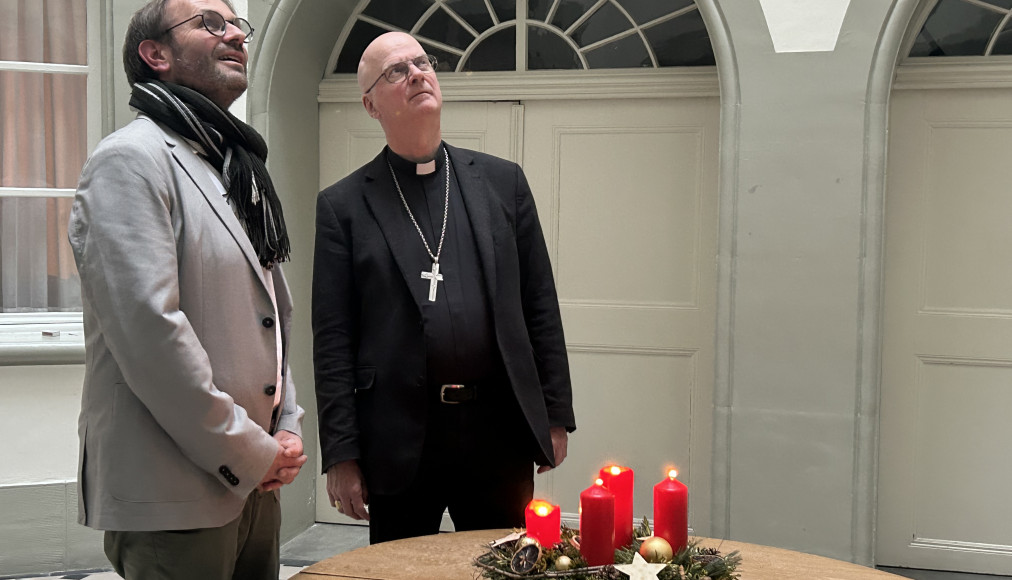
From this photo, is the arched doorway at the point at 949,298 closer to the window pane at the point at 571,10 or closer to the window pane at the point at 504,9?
the window pane at the point at 571,10

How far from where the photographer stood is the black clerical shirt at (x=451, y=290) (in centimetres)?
224

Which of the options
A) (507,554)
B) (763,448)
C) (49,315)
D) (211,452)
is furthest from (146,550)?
(49,315)

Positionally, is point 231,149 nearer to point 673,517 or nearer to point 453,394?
point 453,394

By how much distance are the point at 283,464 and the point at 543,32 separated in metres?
2.92

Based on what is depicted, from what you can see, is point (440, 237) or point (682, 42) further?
point (682, 42)

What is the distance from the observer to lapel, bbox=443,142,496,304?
2320 millimetres

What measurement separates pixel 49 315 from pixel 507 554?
311 centimetres

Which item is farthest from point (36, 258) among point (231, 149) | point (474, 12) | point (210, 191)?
point (210, 191)

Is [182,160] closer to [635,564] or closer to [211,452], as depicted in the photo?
[211,452]

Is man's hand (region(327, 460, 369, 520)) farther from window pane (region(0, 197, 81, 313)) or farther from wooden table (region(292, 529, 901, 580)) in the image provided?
window pane (region(0, 197, 81, 313))

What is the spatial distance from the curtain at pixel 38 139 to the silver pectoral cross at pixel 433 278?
7.88 feet

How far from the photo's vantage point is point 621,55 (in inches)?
163

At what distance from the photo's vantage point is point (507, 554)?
63.4 inches

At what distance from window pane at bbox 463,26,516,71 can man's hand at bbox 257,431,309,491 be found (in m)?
2.80
